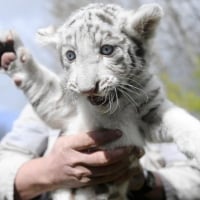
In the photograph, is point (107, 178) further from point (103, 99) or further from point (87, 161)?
point (103, 99)

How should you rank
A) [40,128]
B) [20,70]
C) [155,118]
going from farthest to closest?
[40,128]
[20,70]
[155,118]

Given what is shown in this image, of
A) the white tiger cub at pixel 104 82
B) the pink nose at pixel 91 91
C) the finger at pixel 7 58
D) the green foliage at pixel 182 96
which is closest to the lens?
the pink nose at pixel 91 91

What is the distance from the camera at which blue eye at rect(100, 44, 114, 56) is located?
7.67 ft

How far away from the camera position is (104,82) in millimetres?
2258

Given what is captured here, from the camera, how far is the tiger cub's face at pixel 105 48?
2.26m

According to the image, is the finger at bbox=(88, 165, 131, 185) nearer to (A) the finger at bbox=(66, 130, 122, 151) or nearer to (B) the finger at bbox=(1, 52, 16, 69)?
(A) the finger at bbox=(66, 130, 122, 151)

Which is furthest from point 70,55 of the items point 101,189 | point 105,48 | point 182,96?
point 182,96

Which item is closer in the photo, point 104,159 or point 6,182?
point 104,159

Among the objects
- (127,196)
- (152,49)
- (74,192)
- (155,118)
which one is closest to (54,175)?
(74,192)

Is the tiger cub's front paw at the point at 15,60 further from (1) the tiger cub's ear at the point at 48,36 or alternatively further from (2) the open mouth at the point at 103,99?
(2) the open mouth at the point at 103,99

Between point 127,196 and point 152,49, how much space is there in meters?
0.66

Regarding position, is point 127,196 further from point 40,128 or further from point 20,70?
point 20,70

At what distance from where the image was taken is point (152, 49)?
8.27 feet

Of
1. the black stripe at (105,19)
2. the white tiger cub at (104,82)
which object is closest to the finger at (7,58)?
the white tiger cub at (104,82)
